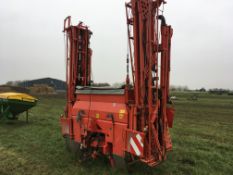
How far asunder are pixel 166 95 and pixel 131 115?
0.91 m

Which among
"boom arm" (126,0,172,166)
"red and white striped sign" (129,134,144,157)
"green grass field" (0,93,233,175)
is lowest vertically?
"green grass field" (0,93,233,175)

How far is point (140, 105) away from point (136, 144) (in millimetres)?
737

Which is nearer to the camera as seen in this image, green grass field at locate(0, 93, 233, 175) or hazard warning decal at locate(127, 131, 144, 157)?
hazard warning decal at locate(127, 131, 144, 157)

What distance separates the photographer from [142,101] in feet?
16.3

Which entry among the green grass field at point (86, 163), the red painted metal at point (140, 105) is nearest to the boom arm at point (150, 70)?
the red painted metal at point (140, 105)

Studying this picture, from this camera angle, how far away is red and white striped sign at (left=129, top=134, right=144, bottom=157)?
4.83m

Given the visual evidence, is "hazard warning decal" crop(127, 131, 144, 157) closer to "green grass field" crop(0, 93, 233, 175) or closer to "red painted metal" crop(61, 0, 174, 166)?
"red painted metal" crop(61, 0, 174, 166)

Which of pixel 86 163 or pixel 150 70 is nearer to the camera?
pixel 150 70

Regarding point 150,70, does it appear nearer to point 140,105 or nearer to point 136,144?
point 140,105

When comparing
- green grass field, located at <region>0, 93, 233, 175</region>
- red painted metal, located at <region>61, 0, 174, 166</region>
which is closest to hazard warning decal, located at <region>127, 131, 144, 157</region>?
red painted metal, located at <region>61, 0, 174, 166</region>

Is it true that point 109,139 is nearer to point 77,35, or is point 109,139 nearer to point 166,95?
point 166,95

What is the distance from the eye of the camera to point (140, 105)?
16.4ft

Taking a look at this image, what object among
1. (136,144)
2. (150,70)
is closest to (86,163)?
(136,144)

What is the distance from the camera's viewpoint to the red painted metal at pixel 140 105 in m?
4.96
